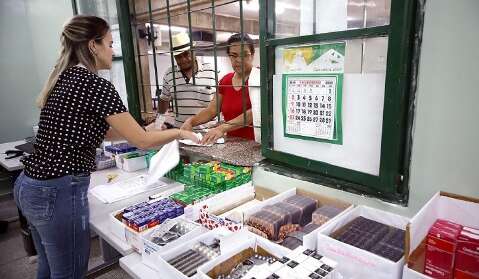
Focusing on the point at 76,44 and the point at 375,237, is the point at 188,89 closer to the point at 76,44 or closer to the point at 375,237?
the point at 76,44

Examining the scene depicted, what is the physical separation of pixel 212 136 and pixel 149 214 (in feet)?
2.33

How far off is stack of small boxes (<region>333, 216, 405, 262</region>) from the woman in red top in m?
1.05

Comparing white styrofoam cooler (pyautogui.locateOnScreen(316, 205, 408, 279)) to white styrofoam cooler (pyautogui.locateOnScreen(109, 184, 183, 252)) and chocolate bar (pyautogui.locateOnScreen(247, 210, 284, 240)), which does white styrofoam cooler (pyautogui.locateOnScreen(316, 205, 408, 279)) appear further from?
white styrofoam cooler (pyautogui.locateOnScreen(109, 184, 183, 252))

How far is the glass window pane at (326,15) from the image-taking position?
115 cm

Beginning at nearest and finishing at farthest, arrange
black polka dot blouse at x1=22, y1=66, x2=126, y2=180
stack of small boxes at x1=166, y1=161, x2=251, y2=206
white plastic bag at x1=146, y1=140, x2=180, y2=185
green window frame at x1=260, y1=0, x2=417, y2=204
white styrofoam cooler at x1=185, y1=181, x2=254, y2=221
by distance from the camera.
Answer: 1. green window frame at x1=260, y1=0, x2=417, y2=204
2. black polka dot blouse at x1=22, y1=66, x2=126, y2=180
3. white styrofoam cooler at x1=185, y1=181, x2=254, y2=221
4. stack of small boxes at x1=166, y1=161, x2=251, y2=206
5. white plastic bag at x1=146, y1=140, x2=180, y2=185

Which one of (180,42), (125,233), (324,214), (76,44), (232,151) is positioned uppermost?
(180,42)

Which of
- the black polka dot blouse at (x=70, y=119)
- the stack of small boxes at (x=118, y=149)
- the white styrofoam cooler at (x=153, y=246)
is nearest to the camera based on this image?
the white styrofoam cooler at (x=153, y=246)

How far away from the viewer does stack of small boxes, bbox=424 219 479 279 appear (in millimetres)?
809

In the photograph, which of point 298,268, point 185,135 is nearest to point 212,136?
point 185,135

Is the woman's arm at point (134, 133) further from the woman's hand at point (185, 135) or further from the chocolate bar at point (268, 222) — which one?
the chocolate bar at point (268, 222)

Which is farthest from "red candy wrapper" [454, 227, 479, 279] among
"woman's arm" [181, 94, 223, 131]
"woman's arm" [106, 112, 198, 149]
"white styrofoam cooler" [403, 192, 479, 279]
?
"woman's arm" [181, 94, 223, 131]

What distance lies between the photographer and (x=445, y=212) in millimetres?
1042

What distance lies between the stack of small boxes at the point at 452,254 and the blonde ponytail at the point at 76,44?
143 cm

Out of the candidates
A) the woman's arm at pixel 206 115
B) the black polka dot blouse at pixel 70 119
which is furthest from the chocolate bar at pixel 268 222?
the woman's arm at pixel 206 115
